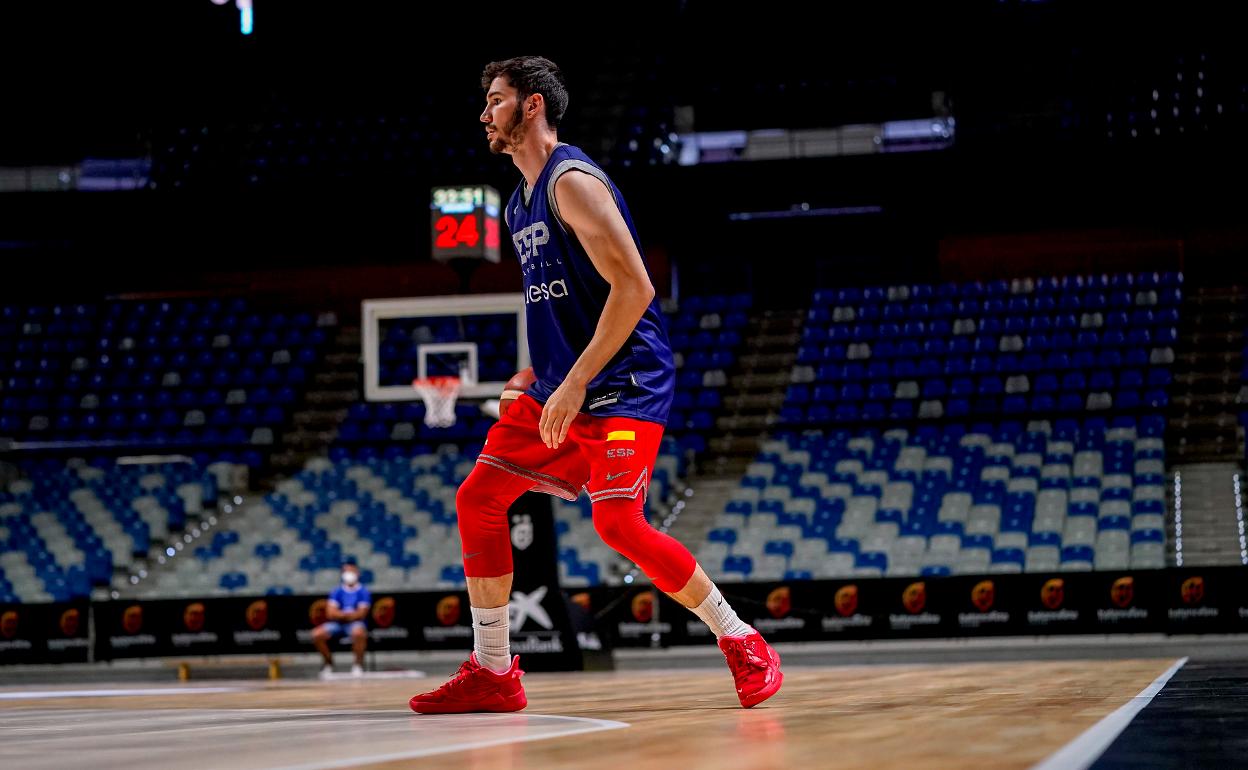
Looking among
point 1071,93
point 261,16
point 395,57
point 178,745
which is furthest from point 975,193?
point 178,745

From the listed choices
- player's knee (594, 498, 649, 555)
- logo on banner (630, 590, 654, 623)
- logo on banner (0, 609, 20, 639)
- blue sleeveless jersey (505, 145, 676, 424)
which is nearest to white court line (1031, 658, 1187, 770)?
player's knee (594, 498, 649, 555)

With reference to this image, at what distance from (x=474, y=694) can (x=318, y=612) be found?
9.69 meters

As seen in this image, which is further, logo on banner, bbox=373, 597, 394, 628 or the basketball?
logo on banner, bbox=373, 597, 394, 628

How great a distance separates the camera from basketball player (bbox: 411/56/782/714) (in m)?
3.67

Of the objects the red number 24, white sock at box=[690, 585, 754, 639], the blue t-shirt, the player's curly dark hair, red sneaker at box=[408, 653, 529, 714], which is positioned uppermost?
the red number 24

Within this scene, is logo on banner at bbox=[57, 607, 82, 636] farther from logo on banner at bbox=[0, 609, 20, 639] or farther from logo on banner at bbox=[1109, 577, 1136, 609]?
logo on banner at bbox=[1109, 577, 1136, 609]

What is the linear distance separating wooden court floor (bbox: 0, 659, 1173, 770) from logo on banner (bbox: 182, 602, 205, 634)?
9.16 meters

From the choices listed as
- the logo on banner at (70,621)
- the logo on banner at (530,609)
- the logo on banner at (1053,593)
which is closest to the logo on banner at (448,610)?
the logo on banner at (530,609)

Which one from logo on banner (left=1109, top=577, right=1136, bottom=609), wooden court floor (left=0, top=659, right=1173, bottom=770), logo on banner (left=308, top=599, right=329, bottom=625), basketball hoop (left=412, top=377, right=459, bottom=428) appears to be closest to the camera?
wooden court floor (left=0, top=659, right=1173, bottom=770)

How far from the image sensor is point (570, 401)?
3.63 meters

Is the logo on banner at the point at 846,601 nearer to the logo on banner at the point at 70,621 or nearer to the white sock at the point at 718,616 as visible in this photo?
the logo on banner at the point at 70,621

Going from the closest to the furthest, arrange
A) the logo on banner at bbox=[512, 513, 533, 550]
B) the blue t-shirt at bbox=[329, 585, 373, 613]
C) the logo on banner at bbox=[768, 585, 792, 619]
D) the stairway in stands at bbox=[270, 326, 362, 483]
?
the logo on banner at bbox=[512, 513, 533, 550]
the logo on banner at bbox=[768, 585, 792, 619]
the blue t-shirt at bbox=[329, 585, 373, 613]
the stairway in stands at bbox=[270, 326, 362, 483]

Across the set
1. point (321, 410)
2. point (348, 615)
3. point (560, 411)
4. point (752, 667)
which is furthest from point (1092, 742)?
point (321, 410)

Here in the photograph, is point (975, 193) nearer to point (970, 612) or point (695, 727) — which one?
point (970, 612)
